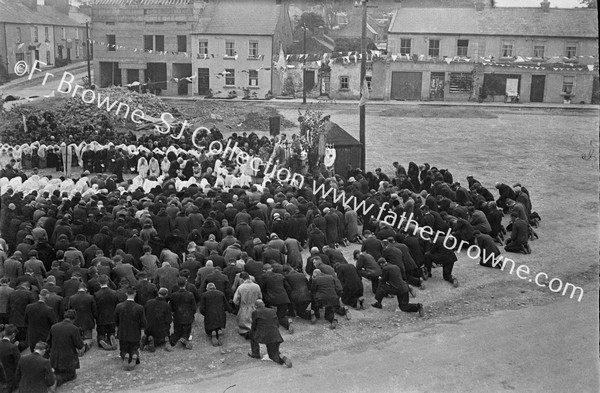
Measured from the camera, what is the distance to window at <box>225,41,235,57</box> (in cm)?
5159

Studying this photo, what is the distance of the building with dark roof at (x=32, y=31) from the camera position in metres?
30.2

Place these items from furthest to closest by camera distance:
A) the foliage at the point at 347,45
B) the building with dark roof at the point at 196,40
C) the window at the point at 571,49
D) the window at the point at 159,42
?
the foliage at the point at 347,45, the window at the point at 159,42, the building with dark roof at the point at 196,40, the window at the point at 571,49

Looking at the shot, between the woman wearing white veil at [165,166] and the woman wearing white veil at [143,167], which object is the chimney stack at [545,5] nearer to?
the woman wearing white veil at [165,166]

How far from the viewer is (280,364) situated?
444 inches

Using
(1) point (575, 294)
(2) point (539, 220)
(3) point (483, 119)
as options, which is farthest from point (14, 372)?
(3) point (483, 119)

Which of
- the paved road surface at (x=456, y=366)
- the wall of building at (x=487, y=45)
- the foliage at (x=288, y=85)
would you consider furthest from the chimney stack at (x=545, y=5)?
the paved road surface at (x=456, y=366)

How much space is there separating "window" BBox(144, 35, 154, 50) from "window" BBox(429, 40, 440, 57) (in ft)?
69.4

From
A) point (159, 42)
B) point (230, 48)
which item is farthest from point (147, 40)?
point (230, 48)

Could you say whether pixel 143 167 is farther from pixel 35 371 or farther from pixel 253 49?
pixel 253 49

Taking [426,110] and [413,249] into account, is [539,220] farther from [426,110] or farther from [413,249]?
[426,110]

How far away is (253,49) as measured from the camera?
5162cm

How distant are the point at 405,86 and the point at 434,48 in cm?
349

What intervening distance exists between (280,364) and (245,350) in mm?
873

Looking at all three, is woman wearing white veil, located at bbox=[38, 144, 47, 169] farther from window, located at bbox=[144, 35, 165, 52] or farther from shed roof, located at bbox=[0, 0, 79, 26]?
window, located at bbox=[144, 35, 165, 52]
